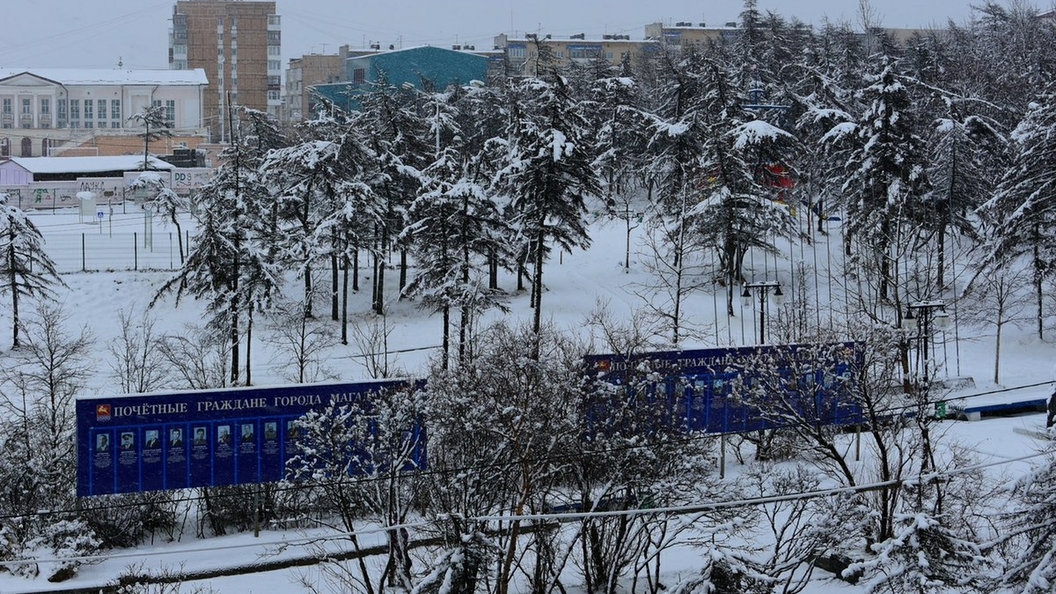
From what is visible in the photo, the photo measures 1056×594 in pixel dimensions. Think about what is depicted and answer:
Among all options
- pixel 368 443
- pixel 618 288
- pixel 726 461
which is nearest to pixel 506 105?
pixel 618 288

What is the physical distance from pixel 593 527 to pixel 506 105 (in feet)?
172

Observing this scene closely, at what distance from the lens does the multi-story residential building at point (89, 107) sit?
11244 cm

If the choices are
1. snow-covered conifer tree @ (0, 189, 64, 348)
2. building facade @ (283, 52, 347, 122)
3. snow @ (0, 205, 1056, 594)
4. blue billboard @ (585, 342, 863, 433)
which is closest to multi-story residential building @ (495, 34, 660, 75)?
building facade @ (283, 52, 347, 122)

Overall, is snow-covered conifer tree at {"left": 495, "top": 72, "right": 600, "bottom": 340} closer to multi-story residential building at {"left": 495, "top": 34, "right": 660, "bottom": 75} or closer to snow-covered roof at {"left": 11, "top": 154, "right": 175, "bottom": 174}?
snow-covered roof at {"left": 11, "top": 154, "right": 175, "bottom": 174}

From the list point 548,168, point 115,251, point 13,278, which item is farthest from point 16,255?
point 548,168

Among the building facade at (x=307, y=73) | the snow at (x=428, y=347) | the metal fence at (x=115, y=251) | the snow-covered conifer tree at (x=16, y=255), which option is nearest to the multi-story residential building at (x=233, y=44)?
the building facade at (x=307, y=73)

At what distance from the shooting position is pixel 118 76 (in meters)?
117

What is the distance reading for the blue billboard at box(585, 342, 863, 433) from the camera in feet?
72.1

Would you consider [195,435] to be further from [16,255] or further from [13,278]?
[16,255]

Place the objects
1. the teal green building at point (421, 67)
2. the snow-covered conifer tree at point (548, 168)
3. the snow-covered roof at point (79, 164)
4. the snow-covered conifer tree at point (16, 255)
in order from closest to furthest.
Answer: the snow-covered conifer tree at point (548, 168) → the snow-covered conifer tree at point (16, 255) → the snow-covered roof at point (79, 164) → the teal green building at point (421, 67)

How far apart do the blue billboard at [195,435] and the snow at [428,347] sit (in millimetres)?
1449

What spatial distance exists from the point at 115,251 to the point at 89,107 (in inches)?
2394

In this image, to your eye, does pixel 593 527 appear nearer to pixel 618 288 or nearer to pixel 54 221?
pixel 618 288

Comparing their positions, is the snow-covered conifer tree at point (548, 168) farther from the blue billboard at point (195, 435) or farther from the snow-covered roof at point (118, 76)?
the snow-covered roof at point (118, 76)
